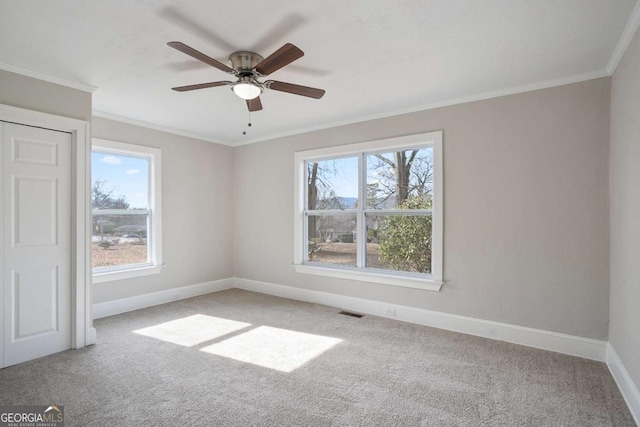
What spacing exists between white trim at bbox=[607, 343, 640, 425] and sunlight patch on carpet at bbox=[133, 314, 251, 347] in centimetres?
328

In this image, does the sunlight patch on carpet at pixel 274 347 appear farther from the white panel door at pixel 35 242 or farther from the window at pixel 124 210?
the window at pixel 124 210

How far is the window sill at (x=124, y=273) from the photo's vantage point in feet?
13.9

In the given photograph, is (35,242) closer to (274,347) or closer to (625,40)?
(274,347)

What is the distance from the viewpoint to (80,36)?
2441 millimetres

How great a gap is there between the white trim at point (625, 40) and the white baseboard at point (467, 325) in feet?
7.58

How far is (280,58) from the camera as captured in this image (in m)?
2.27

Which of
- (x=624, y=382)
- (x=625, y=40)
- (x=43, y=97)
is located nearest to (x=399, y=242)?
(x=624, y=382)

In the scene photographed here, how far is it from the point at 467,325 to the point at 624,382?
4.50ft

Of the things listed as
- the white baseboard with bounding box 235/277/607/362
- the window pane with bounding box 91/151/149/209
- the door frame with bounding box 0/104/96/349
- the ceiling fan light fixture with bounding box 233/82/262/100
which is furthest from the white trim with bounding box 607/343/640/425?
the window pane with bounding box 91/151/149/209

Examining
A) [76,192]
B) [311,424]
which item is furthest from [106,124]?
[311,424]

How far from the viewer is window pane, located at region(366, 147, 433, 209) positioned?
409 centimetres

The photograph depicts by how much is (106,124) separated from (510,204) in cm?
471

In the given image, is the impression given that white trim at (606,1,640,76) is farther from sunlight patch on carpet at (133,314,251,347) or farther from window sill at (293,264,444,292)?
sunlight patch on carpet at (133,314,251,347)

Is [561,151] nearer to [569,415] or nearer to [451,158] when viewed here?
[451,158]
